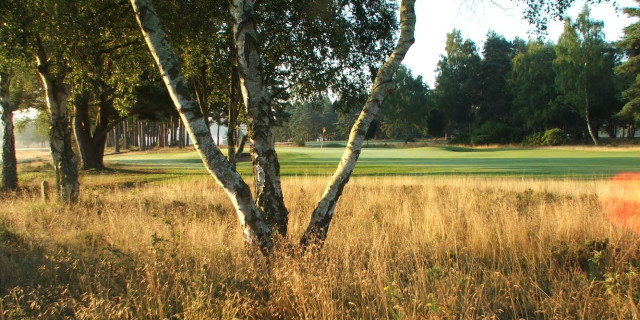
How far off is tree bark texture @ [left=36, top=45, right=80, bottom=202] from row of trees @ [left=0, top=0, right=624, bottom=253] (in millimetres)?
25

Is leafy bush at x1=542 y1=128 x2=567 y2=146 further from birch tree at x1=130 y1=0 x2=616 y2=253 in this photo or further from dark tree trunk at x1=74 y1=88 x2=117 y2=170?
birch tree at x1=130 y1=0 x2=616 y2=253

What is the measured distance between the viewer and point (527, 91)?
50.4 m

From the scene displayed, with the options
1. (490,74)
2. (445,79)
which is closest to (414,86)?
(445,79)

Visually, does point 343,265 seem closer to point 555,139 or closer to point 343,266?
point 343,266

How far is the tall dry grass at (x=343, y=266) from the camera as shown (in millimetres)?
3234

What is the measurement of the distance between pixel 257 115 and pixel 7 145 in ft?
45.6

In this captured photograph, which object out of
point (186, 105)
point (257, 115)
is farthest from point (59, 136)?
point (257, 115)

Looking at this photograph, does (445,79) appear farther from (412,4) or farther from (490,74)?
(412,4)

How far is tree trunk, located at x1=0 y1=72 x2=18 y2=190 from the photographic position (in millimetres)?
12930

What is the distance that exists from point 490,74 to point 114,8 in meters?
63.5

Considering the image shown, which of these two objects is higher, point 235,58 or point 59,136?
point 235,58

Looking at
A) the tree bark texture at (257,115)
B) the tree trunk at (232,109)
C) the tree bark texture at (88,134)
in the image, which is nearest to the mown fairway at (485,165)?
the tree bark texture at (88,134)

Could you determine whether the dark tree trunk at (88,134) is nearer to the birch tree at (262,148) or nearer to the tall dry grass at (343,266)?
the tall dry grass at (343,266)

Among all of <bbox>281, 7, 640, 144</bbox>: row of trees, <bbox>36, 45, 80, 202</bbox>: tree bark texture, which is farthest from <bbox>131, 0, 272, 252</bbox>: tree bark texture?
<bbox>281, 7, 640, 144</bbox>: row of trees
